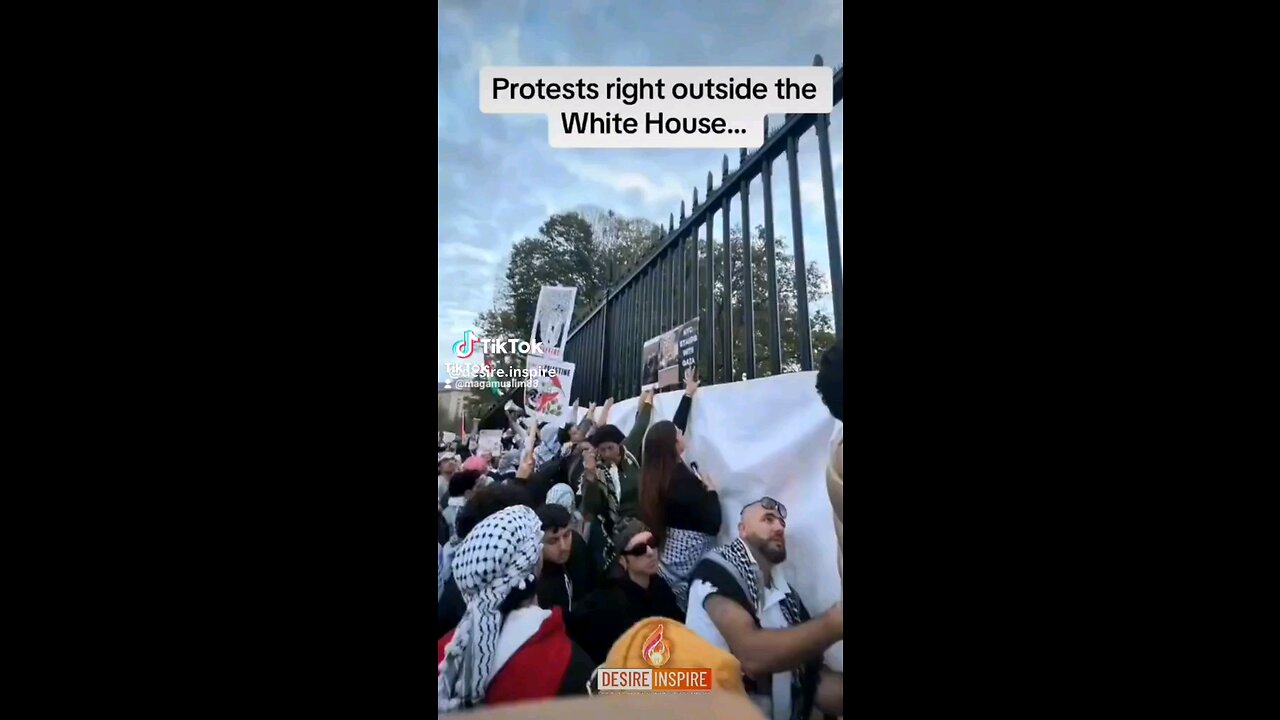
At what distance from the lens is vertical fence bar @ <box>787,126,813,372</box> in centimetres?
252

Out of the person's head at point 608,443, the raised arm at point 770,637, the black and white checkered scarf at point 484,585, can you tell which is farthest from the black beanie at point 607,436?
the raised arm at point 770,637

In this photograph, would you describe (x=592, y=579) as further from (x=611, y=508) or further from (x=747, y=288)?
(x=747, y=288)

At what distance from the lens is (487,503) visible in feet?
8.40

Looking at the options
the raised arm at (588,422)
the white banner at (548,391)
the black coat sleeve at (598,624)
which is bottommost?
the black coat sleeve at (598,624)

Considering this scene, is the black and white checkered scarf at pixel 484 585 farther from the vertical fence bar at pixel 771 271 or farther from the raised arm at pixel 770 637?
the vertical fence bar at pixel 771 271

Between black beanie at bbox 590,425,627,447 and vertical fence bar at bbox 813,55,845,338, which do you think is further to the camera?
black beanie at bbox 590,425,627,447

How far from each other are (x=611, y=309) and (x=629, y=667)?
108 cm

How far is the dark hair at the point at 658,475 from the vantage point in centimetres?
→ 258

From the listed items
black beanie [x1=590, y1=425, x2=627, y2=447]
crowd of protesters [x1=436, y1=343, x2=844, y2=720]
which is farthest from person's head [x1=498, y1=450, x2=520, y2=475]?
black beanie [x1=590, y1=425, x2=627, y2=447]

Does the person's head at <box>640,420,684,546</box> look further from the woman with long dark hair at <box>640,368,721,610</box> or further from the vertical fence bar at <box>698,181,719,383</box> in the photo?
the vertical fence bar at <box>698,181,719,383</box>

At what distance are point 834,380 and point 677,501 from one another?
60cm

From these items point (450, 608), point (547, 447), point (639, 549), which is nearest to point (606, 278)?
point (547, 447)

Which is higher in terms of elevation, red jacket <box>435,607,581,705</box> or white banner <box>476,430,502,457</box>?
white banner <box>476,430,502,457</box>
